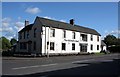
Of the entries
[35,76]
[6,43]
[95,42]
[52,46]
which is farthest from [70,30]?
[6,43]

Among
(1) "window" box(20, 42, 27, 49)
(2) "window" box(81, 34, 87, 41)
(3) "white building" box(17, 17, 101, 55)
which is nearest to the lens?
(3) "white building" box(17, 17, 101, 55)

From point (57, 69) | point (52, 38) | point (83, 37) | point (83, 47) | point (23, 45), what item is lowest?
point (57, 69)

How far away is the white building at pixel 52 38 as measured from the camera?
45.2 metres

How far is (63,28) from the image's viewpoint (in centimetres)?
5006

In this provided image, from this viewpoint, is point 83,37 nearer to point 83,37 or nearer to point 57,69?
point 83,37

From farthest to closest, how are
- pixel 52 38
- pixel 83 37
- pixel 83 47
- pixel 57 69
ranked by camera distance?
pixel 83 37 → pixel 83 47 → pixel 52 38 → pixel 57 69

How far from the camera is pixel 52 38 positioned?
4656 cm

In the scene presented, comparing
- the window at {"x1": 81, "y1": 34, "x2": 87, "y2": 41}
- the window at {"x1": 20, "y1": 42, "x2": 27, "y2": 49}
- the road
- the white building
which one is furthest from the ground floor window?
the road

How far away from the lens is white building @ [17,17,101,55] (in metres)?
45.2

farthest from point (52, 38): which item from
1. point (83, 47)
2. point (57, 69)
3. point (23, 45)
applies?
point (57, 69)

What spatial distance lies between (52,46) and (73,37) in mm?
8214

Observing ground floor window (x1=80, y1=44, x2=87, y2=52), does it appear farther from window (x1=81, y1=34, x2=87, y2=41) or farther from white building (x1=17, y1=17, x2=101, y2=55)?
window (x1=81, y1=34, x2=87, y2=41)

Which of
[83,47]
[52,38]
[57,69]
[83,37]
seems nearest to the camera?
[57,69]

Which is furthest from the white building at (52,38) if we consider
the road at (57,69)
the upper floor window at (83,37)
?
the road at (57,69)
